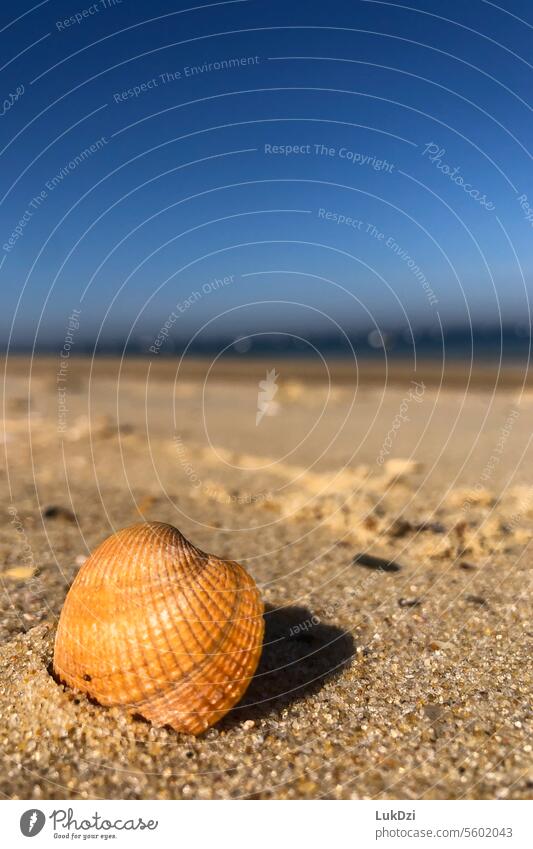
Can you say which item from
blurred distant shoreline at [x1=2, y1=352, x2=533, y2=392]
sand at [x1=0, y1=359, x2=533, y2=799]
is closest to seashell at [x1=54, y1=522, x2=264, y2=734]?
sand at [x1=0, y1=359, x2=533, y2=799]

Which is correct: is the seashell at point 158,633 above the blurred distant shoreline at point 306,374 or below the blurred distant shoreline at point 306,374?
below

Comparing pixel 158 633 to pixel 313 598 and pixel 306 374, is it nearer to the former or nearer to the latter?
pixel 313 598

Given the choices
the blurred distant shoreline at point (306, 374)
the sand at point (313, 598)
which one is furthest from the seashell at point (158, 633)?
the blurred distant shoreline at point (306, 374)

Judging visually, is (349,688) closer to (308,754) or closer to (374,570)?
(308,754)

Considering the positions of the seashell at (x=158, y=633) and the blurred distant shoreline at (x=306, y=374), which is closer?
the seashell at (x=158, y=633)

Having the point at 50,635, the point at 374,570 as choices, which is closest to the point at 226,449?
the point at 374,570

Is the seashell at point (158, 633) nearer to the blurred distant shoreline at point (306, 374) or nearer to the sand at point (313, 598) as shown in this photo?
the sand at point (313, 598)

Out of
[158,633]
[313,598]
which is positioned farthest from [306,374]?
[158,633]
